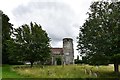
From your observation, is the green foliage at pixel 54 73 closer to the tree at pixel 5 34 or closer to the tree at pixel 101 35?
the tree at pixel 101 35

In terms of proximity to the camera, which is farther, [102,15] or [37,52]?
[37,52]

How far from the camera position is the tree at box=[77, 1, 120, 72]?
3850 cm

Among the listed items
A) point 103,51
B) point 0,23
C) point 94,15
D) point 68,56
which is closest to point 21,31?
point 0,23

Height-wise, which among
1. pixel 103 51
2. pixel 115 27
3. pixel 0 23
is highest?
pixel 0 23

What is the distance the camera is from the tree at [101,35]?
126 ft

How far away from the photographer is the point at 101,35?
40.0 metres

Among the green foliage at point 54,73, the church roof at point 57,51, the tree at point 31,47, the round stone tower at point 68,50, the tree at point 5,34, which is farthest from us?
the church roof at point 57,51

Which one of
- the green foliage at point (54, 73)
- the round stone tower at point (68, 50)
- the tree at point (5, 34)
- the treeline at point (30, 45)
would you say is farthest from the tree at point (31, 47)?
the round stone tower at point (68, 50)

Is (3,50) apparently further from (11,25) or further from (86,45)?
(86,45)

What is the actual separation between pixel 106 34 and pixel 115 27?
4.96 feet

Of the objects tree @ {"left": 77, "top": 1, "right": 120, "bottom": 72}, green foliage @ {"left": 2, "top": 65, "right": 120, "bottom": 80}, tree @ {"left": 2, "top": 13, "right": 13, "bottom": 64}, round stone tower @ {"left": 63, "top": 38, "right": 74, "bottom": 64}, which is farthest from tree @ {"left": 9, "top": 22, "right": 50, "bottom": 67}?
round stone tower @ {"left": 63, "top": 38, "right": 74, "bottom": 64}

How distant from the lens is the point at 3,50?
6775 centimetres

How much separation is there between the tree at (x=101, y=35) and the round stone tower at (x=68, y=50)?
48.6 m

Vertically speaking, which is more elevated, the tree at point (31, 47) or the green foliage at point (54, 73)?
the tree at point (31, 47)
